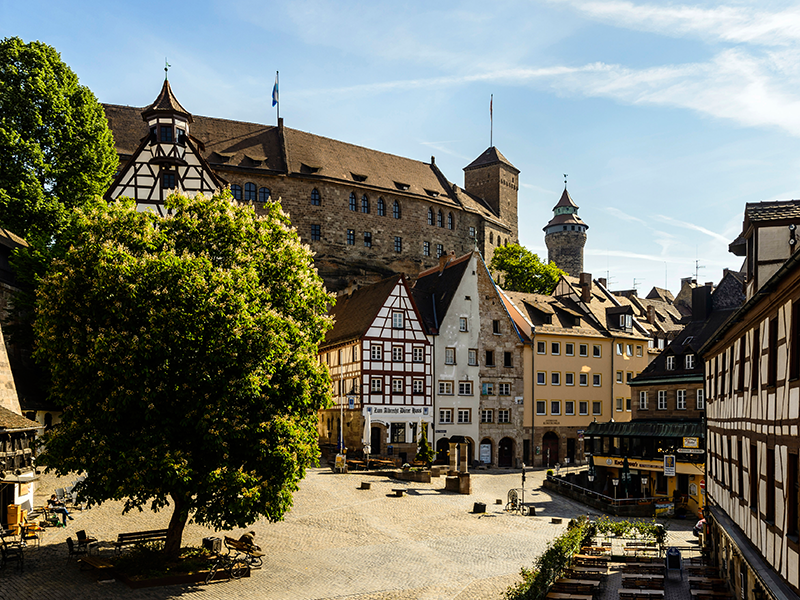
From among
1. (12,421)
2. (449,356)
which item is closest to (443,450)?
(449,356)

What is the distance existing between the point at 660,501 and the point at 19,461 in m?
27.8

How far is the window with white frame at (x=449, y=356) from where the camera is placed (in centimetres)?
5281

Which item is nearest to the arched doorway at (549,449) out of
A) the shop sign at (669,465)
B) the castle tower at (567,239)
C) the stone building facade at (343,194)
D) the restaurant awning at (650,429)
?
the restaurant awning at (650,429)

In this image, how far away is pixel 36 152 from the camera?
144 feet

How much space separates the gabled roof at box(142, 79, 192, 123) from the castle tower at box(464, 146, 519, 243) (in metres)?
53.7

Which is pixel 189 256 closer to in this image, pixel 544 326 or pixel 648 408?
pixel 648 408

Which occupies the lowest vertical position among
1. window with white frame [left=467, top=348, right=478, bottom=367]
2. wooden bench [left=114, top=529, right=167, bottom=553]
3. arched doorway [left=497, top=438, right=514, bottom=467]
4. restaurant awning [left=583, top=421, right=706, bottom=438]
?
arched doorway [left=497, top=438, right=514, bottom=467]

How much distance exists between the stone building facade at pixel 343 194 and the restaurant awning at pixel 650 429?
35.8 metres

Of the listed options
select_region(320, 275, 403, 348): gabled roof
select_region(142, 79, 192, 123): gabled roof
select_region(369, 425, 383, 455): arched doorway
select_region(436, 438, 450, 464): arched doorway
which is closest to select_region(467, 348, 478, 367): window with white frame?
select_region(436, 438, 450, 464): arched doorway

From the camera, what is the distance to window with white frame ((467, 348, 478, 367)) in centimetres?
5381

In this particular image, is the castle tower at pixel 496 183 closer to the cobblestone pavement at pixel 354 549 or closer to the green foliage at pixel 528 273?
the green foliage at pixel 528 273

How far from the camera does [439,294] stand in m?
55.5

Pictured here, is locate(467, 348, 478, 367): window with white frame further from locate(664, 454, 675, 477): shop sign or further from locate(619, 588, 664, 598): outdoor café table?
locate(619, 588, 664, 598): outdoor café table

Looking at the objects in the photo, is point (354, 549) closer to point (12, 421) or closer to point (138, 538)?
point (138, 538)
